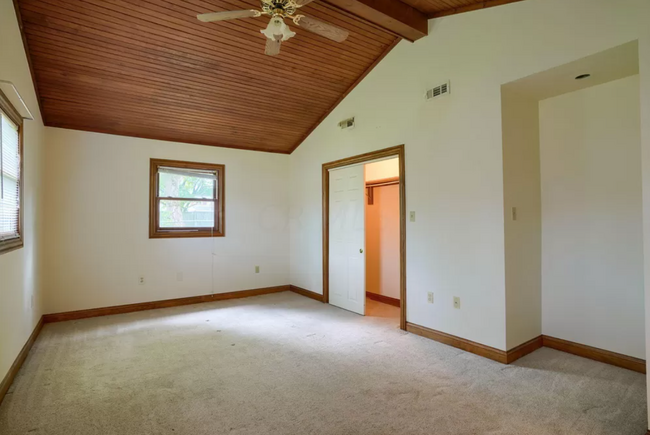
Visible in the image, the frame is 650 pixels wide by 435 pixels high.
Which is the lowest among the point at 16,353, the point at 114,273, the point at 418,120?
the point at 16,353

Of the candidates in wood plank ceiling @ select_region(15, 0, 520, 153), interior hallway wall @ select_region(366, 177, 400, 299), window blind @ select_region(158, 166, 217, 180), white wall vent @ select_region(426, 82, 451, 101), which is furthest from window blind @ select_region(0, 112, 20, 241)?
interior hallway wall @ select_region(366, 177, 400, 299)

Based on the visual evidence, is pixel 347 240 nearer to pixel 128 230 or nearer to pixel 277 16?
pixel 128 230

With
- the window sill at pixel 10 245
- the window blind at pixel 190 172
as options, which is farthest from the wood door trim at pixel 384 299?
the window sill at pixel 10 245

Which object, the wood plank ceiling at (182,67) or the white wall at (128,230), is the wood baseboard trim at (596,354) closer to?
the wood plank ceiling at (182,67)

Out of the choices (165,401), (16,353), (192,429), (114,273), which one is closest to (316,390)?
(192,429)

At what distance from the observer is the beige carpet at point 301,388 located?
2117 millimetres

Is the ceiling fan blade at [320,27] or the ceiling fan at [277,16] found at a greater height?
the ceiling fan blade at [320,27]

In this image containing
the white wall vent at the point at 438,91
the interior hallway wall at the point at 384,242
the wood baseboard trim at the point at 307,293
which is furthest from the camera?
the wood baseboard trim at the point at 307,293

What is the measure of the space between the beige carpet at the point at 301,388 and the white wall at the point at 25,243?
13.2 inches

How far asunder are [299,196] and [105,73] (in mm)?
3207

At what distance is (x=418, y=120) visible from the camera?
12.3 feet

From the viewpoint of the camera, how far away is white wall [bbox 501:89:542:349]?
10.1 ft

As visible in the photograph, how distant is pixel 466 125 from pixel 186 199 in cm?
405

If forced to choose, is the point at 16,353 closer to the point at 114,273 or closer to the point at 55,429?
the point at 55,429
